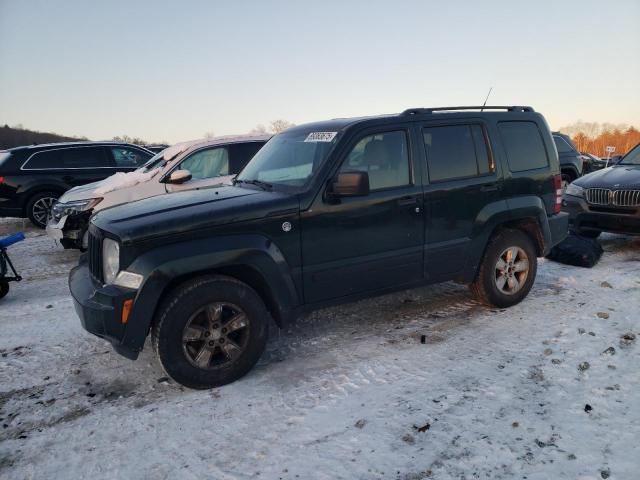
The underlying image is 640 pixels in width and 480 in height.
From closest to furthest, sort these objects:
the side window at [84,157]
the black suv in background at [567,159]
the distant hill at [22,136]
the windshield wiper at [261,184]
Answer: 1. the windshield wiper at [261,184]
2. the side window at [84,157]
3. the black suv in background at [567,159]
4. the distant hill at [22,136]

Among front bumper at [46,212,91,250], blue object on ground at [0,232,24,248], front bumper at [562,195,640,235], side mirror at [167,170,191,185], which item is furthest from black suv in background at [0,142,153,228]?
front bumper at [562,195,640,235]

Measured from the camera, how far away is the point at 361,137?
12.4 feet

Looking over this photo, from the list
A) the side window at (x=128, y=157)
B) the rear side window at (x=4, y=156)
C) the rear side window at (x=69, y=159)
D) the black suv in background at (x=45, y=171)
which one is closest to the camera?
the black suv in background at (x=45, y=171)

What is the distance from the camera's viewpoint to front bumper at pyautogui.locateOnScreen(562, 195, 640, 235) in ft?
21.2

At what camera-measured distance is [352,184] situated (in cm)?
341

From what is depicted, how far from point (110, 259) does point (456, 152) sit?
309 centimetres

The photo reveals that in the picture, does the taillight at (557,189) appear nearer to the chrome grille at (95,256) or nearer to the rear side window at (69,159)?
the chrome grille at (95,256)

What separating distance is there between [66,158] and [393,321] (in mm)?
8787

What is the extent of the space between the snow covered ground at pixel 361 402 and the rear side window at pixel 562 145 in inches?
318

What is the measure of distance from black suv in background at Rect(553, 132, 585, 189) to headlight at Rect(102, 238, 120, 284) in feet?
36.8

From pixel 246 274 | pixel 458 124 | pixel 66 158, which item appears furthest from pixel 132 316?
pixel 66 158

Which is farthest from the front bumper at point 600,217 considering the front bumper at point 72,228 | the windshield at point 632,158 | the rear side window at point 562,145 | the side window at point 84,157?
the side window at point 84,157

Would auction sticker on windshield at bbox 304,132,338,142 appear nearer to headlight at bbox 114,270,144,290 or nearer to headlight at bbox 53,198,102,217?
headlight at bbox 114,270,144,290

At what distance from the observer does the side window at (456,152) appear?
4.09m
